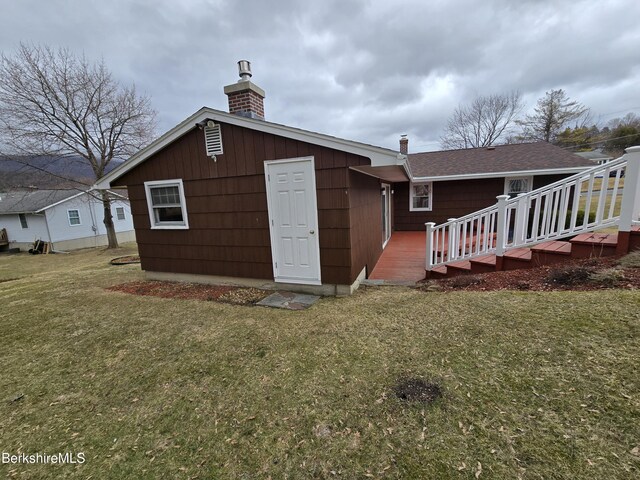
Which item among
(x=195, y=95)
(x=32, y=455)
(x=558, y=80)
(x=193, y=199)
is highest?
(x=558, y=80)

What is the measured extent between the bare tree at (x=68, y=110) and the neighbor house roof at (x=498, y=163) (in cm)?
1655

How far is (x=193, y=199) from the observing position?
20.0ft

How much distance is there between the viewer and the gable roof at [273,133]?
4426 millimetres

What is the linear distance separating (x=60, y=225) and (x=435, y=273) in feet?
87.8

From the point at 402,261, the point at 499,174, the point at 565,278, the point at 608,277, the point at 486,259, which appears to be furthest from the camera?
the point at 499,174

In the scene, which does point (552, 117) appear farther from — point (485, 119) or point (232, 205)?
point (232, 205)

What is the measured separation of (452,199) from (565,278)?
26.1 ft

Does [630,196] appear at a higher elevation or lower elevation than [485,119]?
lower

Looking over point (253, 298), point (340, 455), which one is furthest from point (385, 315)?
point (253, 298)

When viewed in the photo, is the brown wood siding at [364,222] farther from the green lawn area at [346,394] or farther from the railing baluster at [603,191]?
the railing baluster at [603,191]

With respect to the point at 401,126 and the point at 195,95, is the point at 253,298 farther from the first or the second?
the point at 401,126

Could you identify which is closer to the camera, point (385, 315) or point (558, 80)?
point (385, 315)

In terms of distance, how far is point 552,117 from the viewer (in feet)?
95.1

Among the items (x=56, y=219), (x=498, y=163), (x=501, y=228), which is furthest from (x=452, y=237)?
(x=56, y=219)
